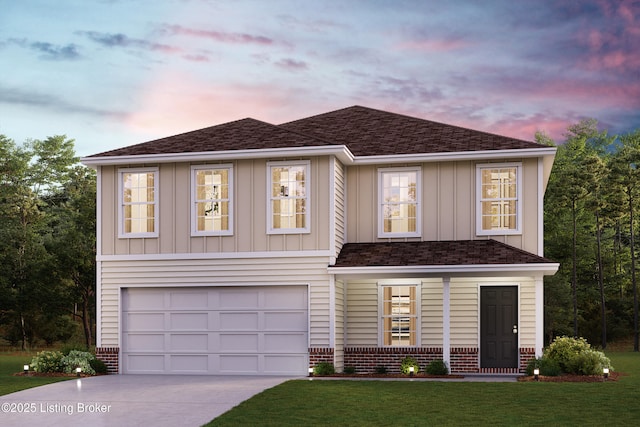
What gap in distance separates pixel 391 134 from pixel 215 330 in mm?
7115

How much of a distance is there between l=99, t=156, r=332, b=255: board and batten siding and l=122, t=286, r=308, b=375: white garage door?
105cm

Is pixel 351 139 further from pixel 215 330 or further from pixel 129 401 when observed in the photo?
pixel 129 401

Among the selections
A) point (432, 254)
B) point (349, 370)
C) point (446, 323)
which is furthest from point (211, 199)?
point (446, 323)

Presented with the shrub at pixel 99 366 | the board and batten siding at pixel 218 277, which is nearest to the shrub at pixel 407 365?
the board and batten siding at pixel 218 277

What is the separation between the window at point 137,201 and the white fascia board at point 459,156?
515cm

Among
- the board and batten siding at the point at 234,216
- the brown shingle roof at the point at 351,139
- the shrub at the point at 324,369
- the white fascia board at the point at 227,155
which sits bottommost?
the shrub at the point at 324,369

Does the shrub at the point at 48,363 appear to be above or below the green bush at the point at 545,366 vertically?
below

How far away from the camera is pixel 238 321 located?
20.9 m

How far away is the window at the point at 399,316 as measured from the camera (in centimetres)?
2094

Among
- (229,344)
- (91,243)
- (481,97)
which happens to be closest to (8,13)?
(91,243)

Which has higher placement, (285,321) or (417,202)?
(417,202)

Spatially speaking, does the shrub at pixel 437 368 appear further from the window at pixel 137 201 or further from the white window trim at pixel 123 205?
the window at pixel 137 201

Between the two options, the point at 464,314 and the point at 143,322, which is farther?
the point at 143,322

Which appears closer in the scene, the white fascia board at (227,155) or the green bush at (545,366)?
the green bush at (545,366)
